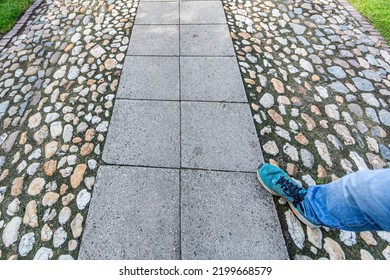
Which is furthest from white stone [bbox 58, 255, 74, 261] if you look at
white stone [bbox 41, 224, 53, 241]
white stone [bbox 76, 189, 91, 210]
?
white stone [bbox 76, 189, 91, 210]

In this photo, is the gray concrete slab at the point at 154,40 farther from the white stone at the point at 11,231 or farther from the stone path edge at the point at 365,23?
the stone path edge at the point at 365,23

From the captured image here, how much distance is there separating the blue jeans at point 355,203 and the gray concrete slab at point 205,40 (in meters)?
2.25

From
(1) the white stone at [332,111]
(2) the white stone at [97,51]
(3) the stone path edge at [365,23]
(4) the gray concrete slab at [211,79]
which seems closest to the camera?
(1) the white stone at [332,111]

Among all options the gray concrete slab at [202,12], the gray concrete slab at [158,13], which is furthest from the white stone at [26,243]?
the gray concrete slab at [202,12]

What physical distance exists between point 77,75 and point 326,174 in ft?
9.54

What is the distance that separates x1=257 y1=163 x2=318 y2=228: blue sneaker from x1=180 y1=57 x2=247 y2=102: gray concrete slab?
977 mm

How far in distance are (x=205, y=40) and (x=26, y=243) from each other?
3061 mm

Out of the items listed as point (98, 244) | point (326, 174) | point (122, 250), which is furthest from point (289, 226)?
point (98, 244)

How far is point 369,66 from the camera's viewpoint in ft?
10.4

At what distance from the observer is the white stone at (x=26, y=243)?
1829 mm

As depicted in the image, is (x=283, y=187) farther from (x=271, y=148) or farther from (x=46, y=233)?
(x=46, y=233)

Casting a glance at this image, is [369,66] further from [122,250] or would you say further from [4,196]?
[4,196]

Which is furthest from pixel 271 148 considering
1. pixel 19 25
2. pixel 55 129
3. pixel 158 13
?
pixel 19 25

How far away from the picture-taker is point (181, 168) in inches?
88.4
